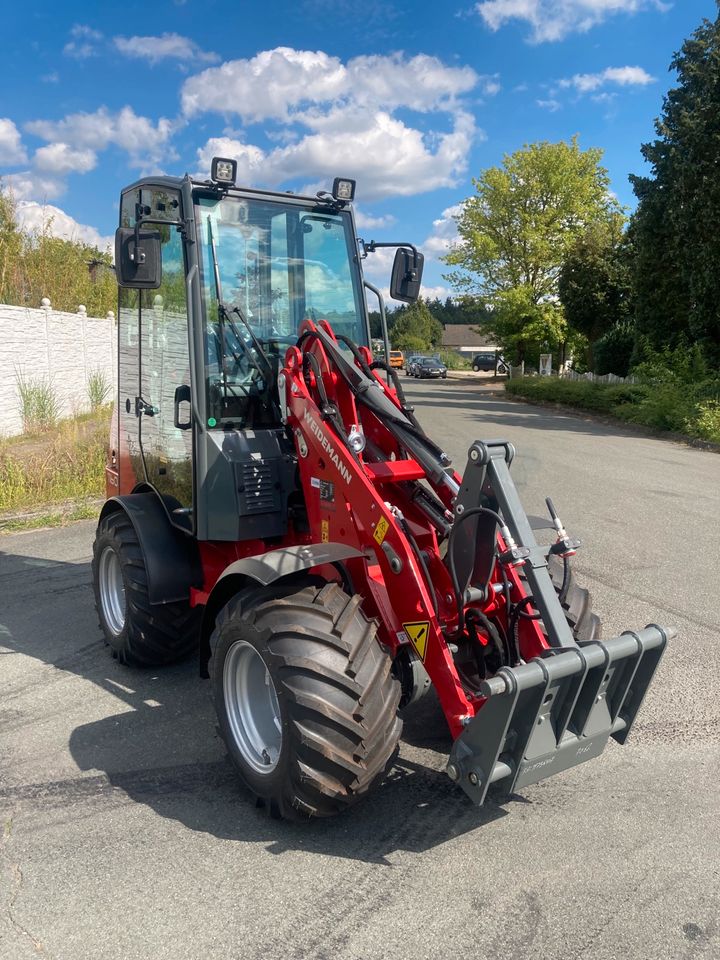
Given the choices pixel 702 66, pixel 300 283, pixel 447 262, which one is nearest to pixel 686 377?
pixel 702 66

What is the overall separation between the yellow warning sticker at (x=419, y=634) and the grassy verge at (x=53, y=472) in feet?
25.2

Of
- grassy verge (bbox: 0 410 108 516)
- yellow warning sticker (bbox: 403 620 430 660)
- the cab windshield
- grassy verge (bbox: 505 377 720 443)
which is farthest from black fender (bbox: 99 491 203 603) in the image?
grassy verge (bbox: 505 377 720 443)

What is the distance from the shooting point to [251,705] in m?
3.86

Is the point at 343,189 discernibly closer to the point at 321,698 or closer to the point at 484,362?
the point at 321,698

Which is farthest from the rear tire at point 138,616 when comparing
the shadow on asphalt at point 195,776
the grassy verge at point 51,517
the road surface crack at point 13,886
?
the grassy verge at point 51,517

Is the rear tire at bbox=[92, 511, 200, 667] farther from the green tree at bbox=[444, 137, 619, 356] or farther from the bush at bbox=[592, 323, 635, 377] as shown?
the green tree at bbox=[444, 137, 619, 356]

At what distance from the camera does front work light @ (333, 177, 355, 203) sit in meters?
5.12

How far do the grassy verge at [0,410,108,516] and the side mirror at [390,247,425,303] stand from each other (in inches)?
256

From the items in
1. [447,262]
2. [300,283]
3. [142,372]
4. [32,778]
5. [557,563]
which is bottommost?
[32,778]

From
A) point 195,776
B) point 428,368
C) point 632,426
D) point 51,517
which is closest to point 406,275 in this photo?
point 195,776

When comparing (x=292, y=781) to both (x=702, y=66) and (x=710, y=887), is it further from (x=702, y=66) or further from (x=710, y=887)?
(x=702, y=66)

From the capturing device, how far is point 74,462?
1190 cm

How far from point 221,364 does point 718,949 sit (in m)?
3.55

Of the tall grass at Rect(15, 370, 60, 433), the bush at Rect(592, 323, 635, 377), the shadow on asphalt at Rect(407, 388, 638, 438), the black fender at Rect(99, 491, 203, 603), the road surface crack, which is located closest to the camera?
the road surface crack
